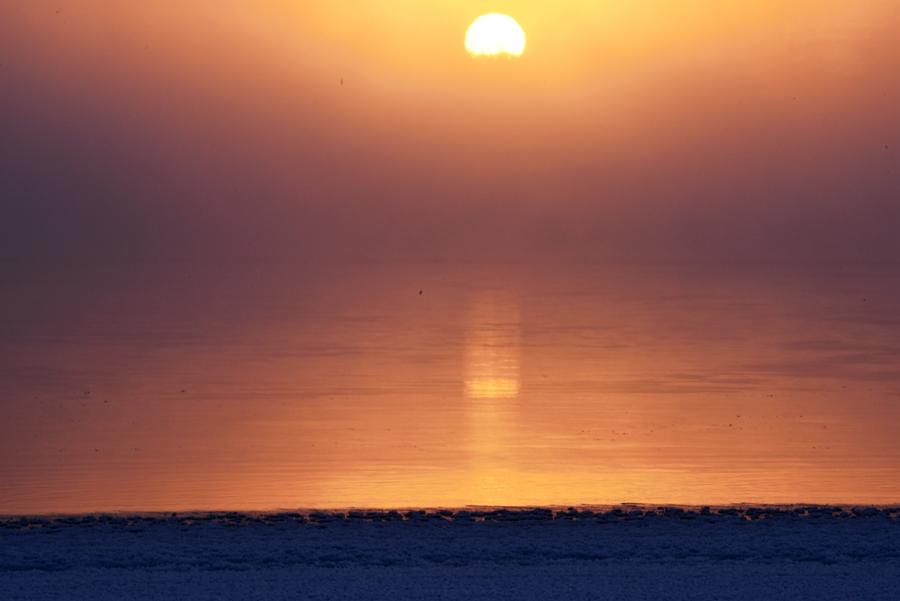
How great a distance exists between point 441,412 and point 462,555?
34.5 feet

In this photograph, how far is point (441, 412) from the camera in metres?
18.3

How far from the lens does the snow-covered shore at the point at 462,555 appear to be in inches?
274

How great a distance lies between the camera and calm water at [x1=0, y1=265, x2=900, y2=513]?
1205 cm

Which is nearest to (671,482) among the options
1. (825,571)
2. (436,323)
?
(825,571)

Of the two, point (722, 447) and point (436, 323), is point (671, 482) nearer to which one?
point (722, 447)

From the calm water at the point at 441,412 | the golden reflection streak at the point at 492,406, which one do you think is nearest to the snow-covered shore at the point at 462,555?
the calm water at the point at 441,412

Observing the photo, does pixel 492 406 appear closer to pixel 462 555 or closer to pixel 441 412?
pixel 441 412

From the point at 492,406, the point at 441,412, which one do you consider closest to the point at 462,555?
the point at 441,412

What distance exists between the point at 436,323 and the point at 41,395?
70.5ft

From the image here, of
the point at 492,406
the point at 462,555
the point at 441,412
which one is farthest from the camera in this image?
the point at 492,406

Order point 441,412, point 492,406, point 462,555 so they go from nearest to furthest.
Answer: point 462,555
point 441,412
point 492,406

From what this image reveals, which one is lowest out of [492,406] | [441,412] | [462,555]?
[462,555]

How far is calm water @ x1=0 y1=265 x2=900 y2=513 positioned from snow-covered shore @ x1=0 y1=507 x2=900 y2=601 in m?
2.10

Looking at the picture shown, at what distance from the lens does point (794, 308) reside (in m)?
49.2
